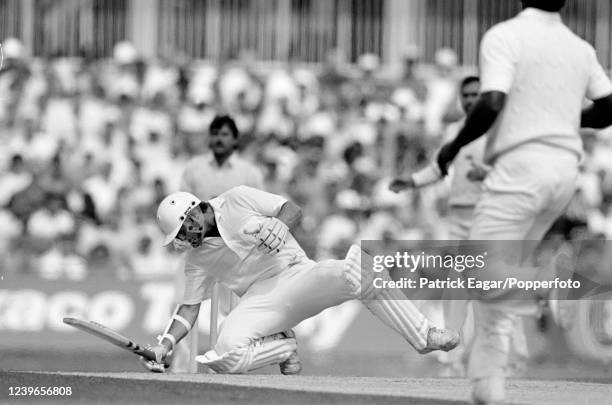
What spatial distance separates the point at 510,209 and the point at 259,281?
3488 mm

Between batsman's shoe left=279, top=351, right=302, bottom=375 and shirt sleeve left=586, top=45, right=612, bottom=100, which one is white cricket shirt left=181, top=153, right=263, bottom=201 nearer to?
batsman's shoe left=279, top=351, right=302, bottom=375

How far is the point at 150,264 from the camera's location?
63.1 feet

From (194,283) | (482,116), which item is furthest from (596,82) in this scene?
(194,283)

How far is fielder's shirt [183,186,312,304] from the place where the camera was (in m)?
11.0

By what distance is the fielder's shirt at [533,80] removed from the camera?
8250mm

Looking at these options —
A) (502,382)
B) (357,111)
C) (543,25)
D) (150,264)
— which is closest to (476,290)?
(502,382)

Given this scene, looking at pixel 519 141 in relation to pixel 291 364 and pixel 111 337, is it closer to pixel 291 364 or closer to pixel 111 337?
pixel 111 337

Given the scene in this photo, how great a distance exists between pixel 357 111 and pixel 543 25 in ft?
48.3

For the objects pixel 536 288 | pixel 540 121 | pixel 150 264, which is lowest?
pixel 150 264

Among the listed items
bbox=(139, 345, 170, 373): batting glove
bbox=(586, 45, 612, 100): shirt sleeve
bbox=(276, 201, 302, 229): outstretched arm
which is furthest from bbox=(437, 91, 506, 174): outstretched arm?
bbox=(139, 345, 170, 373): batting glove

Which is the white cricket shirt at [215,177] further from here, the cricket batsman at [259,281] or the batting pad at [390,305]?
the batting pad at [390,305]

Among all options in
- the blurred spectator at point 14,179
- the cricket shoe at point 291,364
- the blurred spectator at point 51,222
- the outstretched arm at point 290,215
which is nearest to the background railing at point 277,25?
the blurred spectator at point 14,179

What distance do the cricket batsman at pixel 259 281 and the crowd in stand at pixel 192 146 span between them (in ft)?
20.0

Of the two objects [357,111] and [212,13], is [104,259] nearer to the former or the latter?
[357,111]
